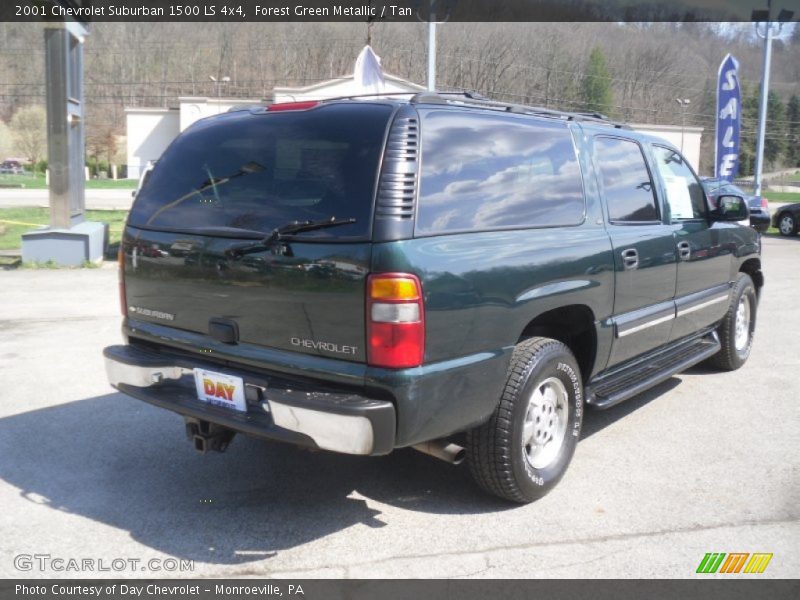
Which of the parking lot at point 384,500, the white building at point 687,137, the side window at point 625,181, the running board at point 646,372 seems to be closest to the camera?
the parking lot at point 384,500

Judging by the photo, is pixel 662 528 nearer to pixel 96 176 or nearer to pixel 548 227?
pixel 548 227

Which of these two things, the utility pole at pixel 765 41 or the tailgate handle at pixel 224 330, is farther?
the utility pole at pixel 765 41

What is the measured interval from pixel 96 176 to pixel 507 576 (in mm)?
73825

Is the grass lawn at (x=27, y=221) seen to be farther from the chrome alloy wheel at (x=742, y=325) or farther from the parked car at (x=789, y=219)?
the parked car at (x=789, y=219)

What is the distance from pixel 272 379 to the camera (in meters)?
3.33

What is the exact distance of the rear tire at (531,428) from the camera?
358 centimetres

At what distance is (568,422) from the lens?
4.11 metres

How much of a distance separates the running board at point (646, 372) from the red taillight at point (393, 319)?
1637mm

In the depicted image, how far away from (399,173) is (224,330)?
1116 millimetres

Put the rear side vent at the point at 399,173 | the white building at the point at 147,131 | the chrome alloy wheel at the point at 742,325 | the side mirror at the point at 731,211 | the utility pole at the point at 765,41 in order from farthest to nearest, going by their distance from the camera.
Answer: the white building at the point at 147,131, the utility pole at the point at 765,41, the chrome alloy wheel at the point at 742,325, the side mirror at the point at 731,211, the rear side vent at the point at 399,173

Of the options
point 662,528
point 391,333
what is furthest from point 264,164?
point 662,528

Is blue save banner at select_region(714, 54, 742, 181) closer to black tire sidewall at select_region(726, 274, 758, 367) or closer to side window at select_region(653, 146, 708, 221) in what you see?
black tire sidewall at select_region(726, 274, 758, 367)

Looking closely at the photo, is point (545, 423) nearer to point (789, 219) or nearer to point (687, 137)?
point (789, 219)

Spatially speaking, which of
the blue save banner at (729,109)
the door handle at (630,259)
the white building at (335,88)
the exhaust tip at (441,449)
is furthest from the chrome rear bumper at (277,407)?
the white building at (335,88)
